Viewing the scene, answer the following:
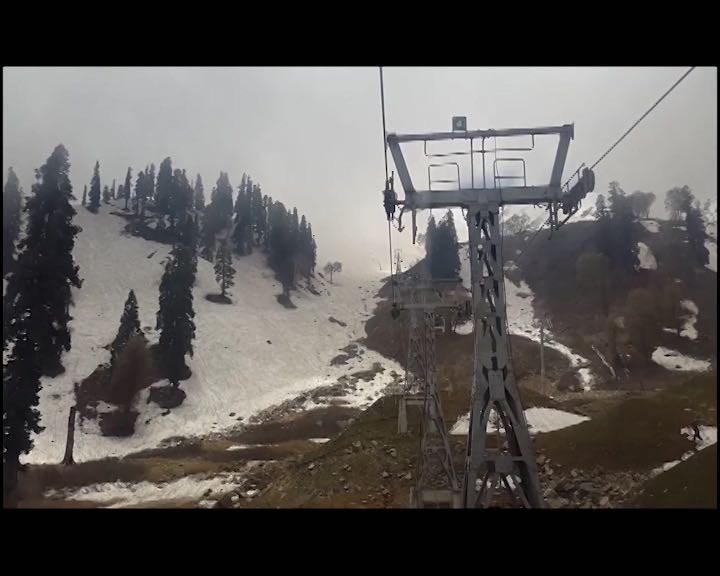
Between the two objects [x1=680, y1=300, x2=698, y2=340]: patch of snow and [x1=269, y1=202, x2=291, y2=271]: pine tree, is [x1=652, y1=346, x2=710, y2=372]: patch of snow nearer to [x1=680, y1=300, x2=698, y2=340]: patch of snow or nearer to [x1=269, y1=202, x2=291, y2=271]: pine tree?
[x1=680, y1=300, x2=698, y2=340]: patch of snow

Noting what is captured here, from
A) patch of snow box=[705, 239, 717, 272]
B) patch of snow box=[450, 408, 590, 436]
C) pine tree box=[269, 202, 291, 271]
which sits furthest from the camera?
pine tree box=[269, 202, 291, 271]

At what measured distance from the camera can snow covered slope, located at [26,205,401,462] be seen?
42656 mm

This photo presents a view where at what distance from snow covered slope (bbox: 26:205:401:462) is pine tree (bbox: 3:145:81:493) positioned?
439 inches

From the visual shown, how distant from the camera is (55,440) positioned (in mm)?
36156

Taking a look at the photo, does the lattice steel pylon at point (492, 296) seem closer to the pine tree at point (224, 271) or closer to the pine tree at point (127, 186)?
the pine tree at point (224, 271)

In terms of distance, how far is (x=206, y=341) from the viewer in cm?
6306

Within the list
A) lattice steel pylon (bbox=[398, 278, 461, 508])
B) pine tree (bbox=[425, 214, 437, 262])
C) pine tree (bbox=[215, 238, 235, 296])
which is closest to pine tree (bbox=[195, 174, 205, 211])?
pine tree (bbox=[215, 238, 235, 296])

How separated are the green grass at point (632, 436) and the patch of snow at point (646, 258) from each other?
6334 centimetres

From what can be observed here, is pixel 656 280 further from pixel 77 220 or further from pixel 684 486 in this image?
pixel 77 220

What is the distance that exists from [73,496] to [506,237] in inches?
4683

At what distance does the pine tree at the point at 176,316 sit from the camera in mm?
51156

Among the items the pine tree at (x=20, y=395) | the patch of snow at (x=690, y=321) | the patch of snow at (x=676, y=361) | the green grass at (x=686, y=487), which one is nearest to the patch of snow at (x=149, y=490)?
the pine tree at (x=20, y=395)

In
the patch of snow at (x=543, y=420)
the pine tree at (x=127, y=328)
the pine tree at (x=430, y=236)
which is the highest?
the pine tree at (x=430, y=236)
